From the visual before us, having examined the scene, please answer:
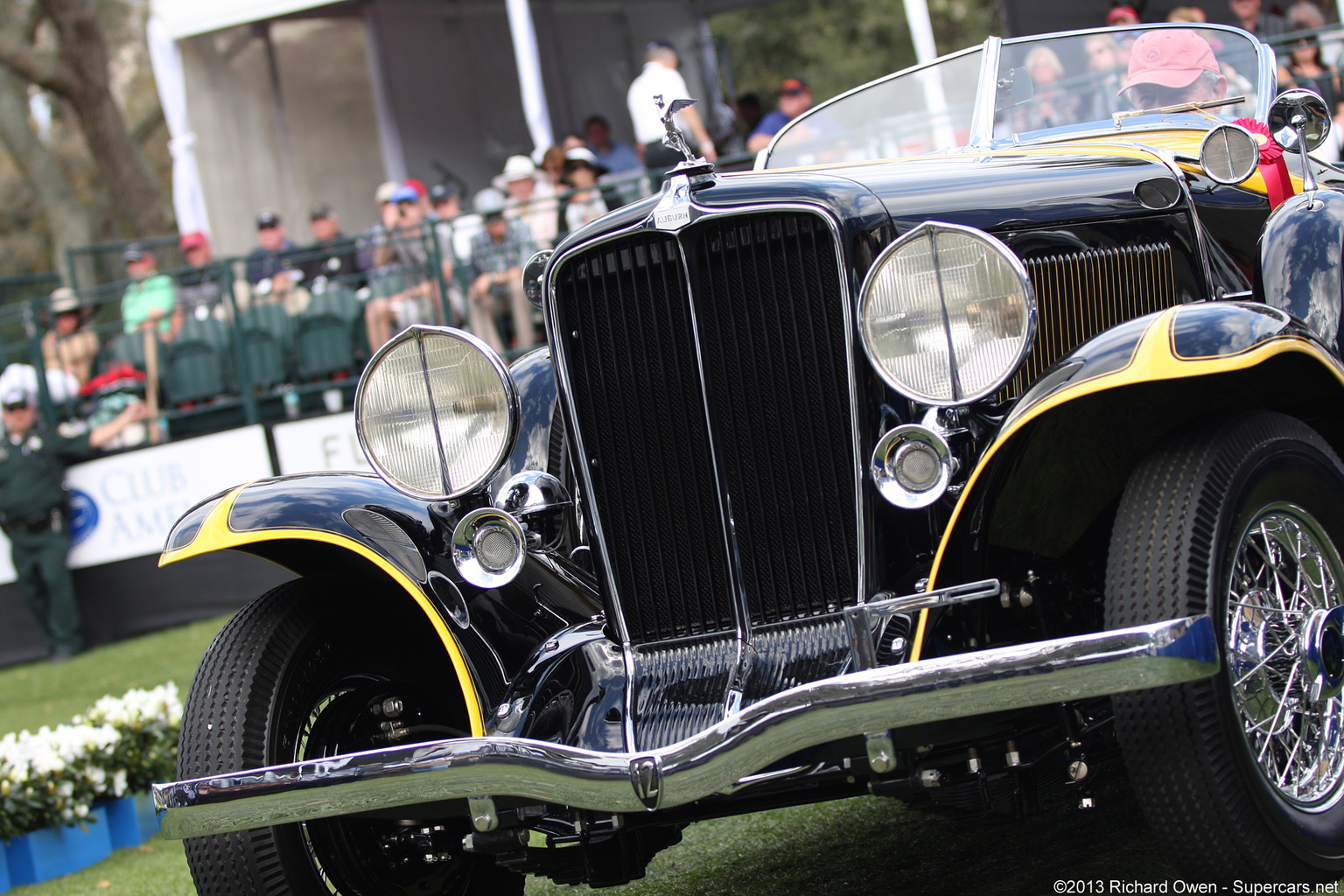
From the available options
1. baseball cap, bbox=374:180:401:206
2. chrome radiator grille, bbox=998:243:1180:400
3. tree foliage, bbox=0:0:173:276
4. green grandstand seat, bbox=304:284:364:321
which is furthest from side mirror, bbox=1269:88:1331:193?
tree foliage, bbox=0:0:173:276

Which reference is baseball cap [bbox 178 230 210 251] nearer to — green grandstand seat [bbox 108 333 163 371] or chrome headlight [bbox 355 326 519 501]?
green grandstand seat [bbox 108 333 163 371]

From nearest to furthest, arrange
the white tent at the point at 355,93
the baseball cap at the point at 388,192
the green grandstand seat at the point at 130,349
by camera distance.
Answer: the green grandstand seat at the point at 130,349
the baseball cap at the point at 388,192
the white tent at the point at 355,93

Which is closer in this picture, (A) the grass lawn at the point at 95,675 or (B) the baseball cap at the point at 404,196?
(A) the grass lawn at the point at 95,675

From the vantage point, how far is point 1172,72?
4.37 meters

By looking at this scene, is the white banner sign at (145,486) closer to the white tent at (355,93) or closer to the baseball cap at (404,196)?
the baseball cap at (404,196)

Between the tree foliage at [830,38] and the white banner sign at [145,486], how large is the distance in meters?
24.3

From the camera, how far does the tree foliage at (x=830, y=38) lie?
32.4m

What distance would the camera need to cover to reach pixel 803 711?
229 cm

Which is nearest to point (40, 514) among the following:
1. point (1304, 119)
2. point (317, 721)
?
point (317, 721)

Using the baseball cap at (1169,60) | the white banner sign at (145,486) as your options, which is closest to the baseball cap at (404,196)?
the white banner sign at (145,486)

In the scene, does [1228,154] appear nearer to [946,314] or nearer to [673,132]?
[946,314]

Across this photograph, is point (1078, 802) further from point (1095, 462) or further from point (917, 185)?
point (917, 185)

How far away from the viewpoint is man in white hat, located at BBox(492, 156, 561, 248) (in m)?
9.72

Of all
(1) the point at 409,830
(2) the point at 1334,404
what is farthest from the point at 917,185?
(1) the point at 409,830
